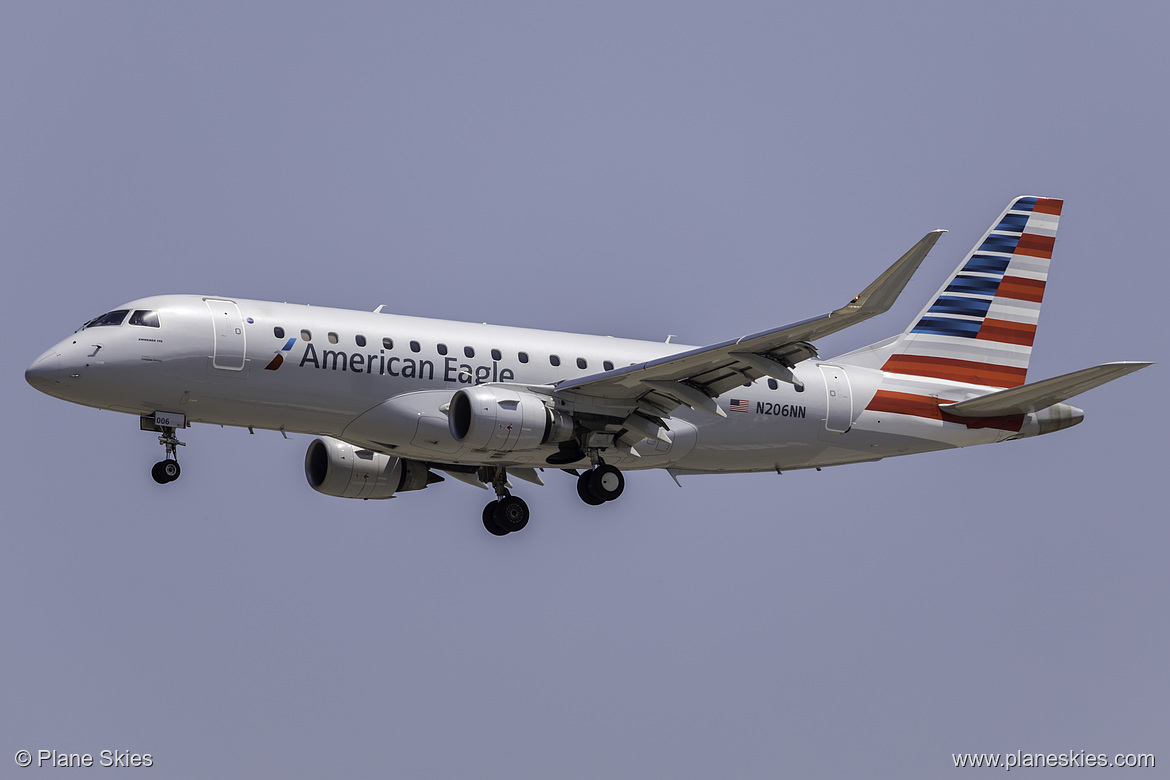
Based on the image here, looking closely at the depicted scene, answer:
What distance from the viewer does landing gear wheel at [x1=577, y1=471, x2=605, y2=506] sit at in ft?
121

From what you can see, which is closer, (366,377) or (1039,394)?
Answer: (366,377)

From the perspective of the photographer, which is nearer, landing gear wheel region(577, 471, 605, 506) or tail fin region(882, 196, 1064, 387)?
landing gear wheel region(577, 471, 605, 506)

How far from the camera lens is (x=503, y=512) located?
127 ft

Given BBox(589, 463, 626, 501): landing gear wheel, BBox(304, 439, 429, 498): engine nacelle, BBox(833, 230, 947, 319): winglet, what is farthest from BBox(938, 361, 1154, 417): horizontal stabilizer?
BBox(304, 439, 429, 498): engine nacelle

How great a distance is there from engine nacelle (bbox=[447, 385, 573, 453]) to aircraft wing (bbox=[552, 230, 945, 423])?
1026mm

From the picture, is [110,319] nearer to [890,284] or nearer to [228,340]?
[228,340]

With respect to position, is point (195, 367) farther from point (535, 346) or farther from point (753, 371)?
point (753, 371)

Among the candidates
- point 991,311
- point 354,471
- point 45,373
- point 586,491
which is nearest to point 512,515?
point 586,491

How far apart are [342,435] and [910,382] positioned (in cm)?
1513

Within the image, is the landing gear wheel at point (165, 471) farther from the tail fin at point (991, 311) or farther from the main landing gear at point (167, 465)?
the tail fin at point (991, 311)

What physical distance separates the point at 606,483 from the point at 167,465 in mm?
10080

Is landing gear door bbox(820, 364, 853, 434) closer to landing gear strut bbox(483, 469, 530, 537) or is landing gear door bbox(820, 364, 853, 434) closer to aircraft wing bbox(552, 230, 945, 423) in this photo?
aircraft wing bbox(552, 230, 945, 423)

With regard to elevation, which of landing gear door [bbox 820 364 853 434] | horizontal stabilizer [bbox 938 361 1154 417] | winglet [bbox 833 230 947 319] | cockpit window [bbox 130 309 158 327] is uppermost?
cockpit window [bbox 130 309 158 327]

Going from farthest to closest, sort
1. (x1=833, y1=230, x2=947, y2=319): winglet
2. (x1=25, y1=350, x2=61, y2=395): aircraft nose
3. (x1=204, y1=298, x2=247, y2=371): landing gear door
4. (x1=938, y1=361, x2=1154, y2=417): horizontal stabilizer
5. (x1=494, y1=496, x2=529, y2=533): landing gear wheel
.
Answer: (x1=494, y1=496, x2=529, y2=533): landing gear wheel < (x1=938, y1=361, x2=1154, y2=417): horizontal stabilizer < (x1=204, y1=298, x2=247, y2=371): landing gear door < (x1=25, y1=350, x2=61, y2=395): aircraft nose < (x1=833, y1=230, x2=947, y2=319): winglet
